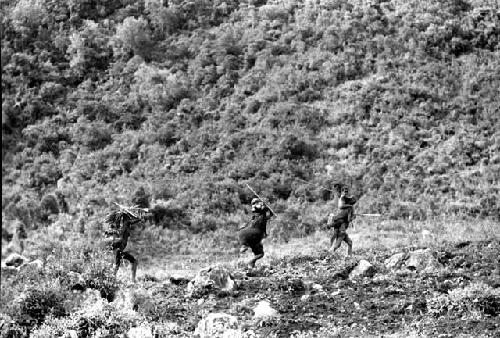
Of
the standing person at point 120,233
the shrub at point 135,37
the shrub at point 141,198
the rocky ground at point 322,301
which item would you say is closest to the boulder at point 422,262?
the rocky ground at point 322,301

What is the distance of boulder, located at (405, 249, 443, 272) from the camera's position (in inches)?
516

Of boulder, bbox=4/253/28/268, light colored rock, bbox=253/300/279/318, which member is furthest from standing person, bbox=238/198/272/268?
boulder, bbox=4/253/28/268

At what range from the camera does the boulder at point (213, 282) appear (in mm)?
12516

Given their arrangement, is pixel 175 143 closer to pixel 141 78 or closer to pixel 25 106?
pixel 141 78

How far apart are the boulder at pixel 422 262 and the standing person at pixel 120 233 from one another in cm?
568

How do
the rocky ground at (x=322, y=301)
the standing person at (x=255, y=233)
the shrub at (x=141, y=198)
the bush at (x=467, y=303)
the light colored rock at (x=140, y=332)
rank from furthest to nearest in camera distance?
1. the shrub at (x=141, y=198)
2. the standing person at (x=255, y=233)
3. the bush at (x=467, y=303)
4. the rocky ground at (x=322, y=301)
5. the light colored rock at (x=140, y=332)

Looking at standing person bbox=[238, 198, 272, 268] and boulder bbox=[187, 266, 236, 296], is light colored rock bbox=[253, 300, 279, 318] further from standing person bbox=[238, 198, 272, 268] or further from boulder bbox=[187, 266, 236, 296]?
standing person bbox=[238, 198, 272, 268]

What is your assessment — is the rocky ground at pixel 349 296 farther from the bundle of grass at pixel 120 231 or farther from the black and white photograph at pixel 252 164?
the bundle of grass at pixel 120 231

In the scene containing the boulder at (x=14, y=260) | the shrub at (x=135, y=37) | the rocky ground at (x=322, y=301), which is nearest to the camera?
the rocky ground at (x=322, y=301)

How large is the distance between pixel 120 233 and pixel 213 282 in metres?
3.55

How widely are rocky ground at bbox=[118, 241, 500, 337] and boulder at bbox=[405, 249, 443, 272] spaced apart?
2cm

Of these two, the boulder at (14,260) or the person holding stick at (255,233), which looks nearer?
the person holding stick at (255,233)

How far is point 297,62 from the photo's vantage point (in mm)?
32125

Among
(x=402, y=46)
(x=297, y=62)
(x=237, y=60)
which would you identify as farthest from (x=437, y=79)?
(x=237, y=60)
